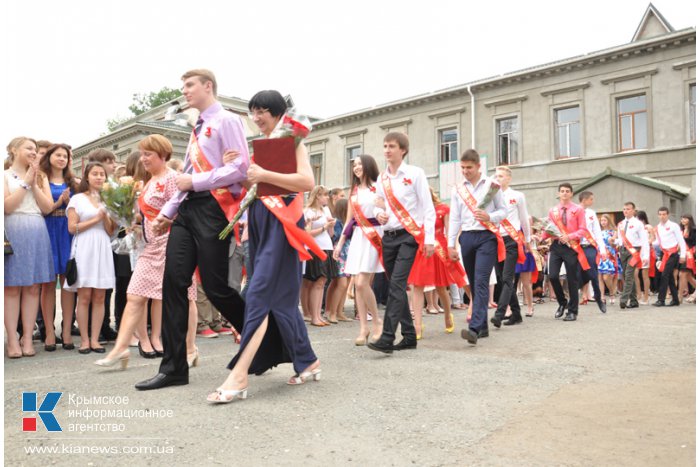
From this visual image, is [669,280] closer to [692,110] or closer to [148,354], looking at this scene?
[148,354]

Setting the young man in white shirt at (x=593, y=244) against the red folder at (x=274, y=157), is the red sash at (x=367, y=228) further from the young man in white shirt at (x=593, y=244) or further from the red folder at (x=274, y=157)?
the young man in white shirt at (x=593, y=244)

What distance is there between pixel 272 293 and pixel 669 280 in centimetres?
1106

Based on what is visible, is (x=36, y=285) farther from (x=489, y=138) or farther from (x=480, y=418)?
(x=489, y=138)

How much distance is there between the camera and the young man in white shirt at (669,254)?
41.3ft

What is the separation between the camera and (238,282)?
7996 mm

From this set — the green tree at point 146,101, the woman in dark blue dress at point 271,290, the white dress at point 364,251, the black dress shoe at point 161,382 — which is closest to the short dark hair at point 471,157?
the white dress at point 364,251

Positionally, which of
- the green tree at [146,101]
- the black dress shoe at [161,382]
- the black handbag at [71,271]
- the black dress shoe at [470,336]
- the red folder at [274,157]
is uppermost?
the green tree at [146,101]

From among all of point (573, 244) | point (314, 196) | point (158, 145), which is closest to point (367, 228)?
point (158, 145)

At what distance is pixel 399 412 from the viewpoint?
3615mm

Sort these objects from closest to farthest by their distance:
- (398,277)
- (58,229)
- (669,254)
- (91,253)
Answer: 1. (398,277)
2. (91,253)
3. (58,229)
4. (669,254)

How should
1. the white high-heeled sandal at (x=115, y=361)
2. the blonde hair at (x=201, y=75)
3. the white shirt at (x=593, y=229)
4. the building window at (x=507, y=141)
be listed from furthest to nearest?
the building window at (x=507, y=141) < the white shirt at (x=593, y=229) < the white high-heeled sandal at (x=115, y=361) < the blonde hair at (x=201, y=75)

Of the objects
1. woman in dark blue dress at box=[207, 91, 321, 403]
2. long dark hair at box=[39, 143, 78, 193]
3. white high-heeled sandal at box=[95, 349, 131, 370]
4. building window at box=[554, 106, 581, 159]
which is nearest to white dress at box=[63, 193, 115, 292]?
long dark hair at box=[39, 143, 78, 193]

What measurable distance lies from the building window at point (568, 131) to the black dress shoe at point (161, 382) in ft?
81.6

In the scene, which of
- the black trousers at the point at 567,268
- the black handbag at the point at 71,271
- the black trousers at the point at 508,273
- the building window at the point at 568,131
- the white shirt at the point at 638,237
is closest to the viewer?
the black handbag at the point at 71,271
